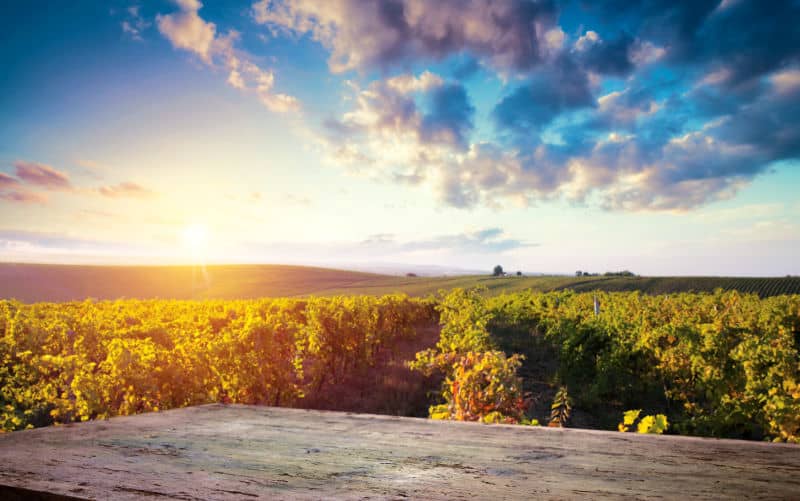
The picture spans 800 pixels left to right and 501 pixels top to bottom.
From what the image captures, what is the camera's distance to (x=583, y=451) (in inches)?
54.5

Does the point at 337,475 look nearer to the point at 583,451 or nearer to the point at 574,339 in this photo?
the point at 583,451

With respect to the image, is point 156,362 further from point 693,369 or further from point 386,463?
point 693,369

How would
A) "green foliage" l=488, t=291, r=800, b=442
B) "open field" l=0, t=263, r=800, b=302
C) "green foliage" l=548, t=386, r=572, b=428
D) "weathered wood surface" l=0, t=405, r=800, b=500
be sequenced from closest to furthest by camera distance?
"weathered wood surface" l=0, t=405, r=800, b=500
"green foliage" l=548, t=386, r=572, b=428
"green foliage" l=488, t=291, r=800, b=442
"open field" l=0, t=263, r=800, b=302

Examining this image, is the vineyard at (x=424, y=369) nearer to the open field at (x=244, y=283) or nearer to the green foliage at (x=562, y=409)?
the green foliage at (x=562, y=409)

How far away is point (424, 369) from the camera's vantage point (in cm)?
793

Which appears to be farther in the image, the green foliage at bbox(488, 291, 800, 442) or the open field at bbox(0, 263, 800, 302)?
the open field at bbox(0, 263, 800, 302)

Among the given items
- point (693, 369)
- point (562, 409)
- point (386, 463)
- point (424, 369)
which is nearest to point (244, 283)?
point (424, 369)

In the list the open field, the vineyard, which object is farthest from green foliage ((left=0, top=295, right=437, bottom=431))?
the open field

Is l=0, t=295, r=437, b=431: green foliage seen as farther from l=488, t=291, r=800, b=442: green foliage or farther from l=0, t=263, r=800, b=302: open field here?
l=0, t=263, r=800, b=302: open field

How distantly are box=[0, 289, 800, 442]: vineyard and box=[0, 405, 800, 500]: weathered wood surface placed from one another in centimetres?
176

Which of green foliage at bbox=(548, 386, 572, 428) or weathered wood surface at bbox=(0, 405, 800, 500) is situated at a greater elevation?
weathered wood surface at bbox=(0, 405, 800, 500)

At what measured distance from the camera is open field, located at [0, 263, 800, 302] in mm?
46031

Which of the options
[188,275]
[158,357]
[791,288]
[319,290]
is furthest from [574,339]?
[188,275]

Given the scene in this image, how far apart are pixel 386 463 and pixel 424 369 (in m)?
6.81
